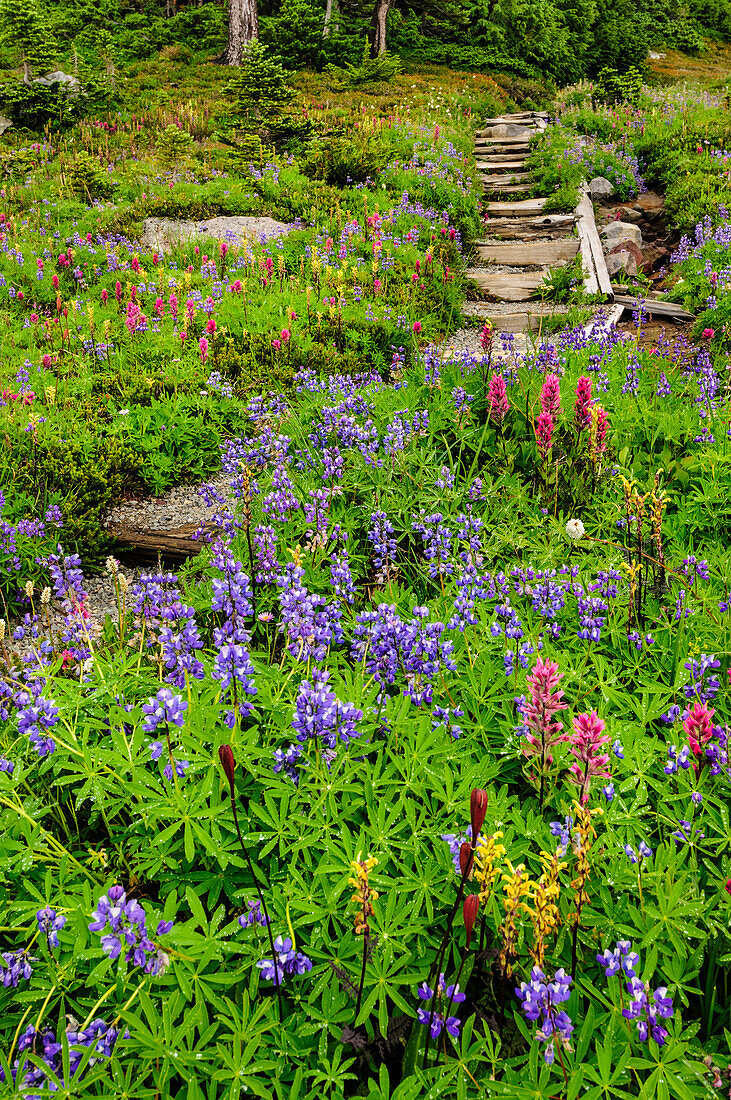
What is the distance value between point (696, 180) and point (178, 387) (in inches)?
440

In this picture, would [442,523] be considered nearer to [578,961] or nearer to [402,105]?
[578,961]

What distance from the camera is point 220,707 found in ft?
8.29

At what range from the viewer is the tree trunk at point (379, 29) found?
77.5 feet

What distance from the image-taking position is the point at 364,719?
105 inches

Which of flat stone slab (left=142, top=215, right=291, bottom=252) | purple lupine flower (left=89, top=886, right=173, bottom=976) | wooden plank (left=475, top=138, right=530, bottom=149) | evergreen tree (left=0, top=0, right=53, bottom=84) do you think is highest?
evergreen tree (left=0, top=0, right=53, bottom=84)

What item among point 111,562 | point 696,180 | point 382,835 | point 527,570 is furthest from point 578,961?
point 696,180

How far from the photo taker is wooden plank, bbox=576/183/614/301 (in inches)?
376

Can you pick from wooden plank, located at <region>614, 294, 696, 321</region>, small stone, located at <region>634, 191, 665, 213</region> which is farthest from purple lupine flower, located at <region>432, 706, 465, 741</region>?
small stone, located at <region>634, 191, 665, 213</region>

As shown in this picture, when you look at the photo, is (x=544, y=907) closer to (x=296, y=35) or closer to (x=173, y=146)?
(x=173, y=146)

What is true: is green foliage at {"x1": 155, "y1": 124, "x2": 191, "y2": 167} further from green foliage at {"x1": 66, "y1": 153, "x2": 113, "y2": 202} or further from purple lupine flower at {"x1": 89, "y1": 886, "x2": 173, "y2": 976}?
purple lupine flower at {"x1": 89, "y1": 886, "x2": 173, "y2": 976}

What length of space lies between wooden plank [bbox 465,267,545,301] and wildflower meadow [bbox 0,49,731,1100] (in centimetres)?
304

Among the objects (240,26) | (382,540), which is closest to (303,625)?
(382,540)

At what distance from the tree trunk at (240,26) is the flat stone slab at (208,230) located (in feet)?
45.3

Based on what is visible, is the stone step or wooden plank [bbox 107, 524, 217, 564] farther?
the stone step
